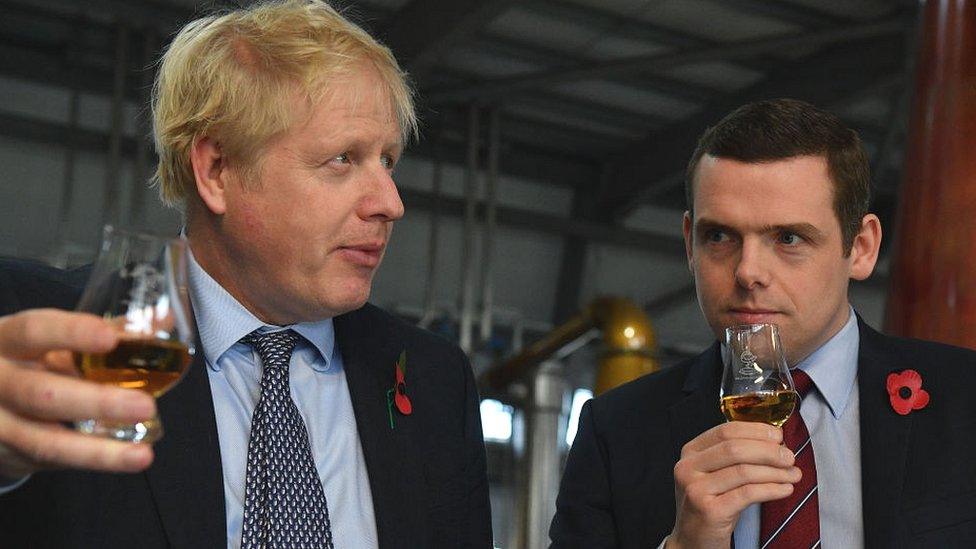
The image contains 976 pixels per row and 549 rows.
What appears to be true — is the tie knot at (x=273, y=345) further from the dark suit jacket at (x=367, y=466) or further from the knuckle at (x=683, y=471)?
the knuckle at (x=683, y=471)

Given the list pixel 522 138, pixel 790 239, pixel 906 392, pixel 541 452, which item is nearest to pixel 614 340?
pixel 541 452

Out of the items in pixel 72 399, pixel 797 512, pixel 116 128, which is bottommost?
pixel 797 512

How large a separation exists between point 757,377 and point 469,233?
7.48 metres

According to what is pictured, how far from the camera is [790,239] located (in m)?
2.18

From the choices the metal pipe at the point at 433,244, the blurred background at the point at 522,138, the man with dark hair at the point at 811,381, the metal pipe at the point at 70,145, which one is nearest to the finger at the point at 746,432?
the man with dark hair at the point at 811,381

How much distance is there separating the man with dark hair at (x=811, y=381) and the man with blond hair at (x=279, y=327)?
0.36 m

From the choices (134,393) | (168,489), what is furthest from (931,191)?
(134,393)

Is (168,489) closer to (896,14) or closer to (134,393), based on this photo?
(134,393)

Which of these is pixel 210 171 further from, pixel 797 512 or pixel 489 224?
pixel 489 224

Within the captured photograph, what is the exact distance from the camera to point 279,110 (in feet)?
6.97

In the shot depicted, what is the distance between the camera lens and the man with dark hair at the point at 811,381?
214cm

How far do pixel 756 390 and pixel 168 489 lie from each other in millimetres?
979

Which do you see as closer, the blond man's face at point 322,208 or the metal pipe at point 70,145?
the blond man's face at point 322,208

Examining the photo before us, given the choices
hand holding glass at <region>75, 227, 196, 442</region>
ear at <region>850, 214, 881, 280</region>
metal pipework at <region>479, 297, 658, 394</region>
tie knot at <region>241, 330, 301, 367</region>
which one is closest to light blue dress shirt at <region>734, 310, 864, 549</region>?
ear at <region>850, 214, 881, 280</region>
